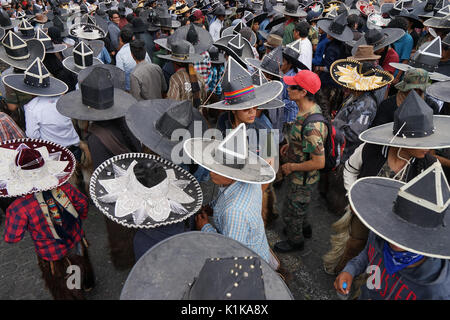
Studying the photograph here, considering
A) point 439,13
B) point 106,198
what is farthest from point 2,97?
point 439,13

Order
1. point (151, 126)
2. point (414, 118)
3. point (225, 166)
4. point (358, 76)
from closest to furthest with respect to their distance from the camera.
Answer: point (225, 166) < point (414, 118) < point (151, 126) < point (358, 76)

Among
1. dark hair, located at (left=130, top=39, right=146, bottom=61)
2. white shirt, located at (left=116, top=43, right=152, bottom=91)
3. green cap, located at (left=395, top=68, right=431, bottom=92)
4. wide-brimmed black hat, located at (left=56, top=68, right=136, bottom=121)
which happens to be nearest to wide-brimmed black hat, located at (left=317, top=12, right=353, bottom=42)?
green cap, located at (left=395, top=68, right=431, bottom=92)

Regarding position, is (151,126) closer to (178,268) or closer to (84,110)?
(84,110)

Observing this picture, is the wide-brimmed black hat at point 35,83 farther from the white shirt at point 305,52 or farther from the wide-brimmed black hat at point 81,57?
the white shirt at point 305,52

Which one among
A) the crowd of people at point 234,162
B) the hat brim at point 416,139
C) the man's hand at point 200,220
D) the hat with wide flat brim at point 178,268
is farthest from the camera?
the man's hand at point 200,220

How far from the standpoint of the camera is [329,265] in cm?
379

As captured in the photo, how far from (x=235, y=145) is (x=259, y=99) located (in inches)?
54.8

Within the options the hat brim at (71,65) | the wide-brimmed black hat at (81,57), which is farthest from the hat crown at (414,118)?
the hat brim at (71,65)

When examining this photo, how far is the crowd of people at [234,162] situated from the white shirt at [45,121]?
0.02 m

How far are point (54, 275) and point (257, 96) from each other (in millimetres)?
2903

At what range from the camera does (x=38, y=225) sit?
2803 mm

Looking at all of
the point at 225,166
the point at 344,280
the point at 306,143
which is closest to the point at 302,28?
the point at 306,143

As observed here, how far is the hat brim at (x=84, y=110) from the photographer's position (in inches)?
143

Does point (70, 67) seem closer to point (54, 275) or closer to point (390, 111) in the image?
point (54, 275)
